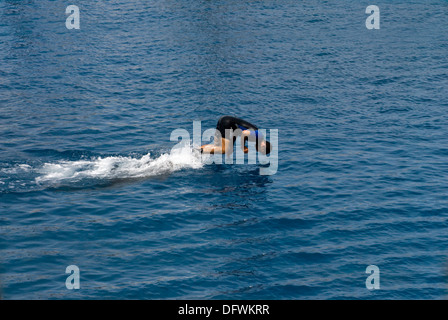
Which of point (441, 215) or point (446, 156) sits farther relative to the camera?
point (446, 156)

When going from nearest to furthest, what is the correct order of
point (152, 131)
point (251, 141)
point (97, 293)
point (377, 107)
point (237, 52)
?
point (97, 293) → point (251, 141) → point (152, 131) → point (377, 107) → point (237, 52)

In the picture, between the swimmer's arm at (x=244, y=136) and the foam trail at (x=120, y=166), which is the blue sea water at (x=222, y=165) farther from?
the swimmer's arm at (x=244, y=136)

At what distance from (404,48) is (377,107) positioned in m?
12.9

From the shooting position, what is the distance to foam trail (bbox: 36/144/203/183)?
32.9m

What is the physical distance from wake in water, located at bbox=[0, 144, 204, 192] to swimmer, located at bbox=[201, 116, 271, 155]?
1242 millimetres

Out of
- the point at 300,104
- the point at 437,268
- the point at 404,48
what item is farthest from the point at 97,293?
the point at 404,48

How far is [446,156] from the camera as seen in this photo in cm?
3606

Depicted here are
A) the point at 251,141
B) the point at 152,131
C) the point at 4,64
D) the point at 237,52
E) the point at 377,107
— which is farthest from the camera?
the point at 237,52

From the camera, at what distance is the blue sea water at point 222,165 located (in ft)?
83.9

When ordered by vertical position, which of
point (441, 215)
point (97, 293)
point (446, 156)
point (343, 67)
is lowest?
point (97, 293)

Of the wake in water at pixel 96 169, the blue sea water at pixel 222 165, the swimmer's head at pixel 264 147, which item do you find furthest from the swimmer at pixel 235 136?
the wake in water at pixel 96 169

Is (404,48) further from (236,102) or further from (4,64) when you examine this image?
(4,64)

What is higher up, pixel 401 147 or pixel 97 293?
pixel 401 147

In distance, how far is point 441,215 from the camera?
29984mm
